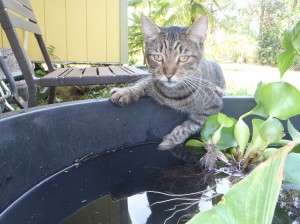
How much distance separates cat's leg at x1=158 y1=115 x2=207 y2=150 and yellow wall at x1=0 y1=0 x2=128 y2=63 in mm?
2146

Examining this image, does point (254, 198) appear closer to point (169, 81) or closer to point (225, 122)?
point (225, 122)

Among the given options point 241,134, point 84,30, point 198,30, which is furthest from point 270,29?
point 241,134

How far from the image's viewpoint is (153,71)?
1483mm

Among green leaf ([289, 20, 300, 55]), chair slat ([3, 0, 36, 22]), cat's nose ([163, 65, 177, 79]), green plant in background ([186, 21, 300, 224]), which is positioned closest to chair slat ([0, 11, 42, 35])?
chair slat ([3, 0, 36, 22])

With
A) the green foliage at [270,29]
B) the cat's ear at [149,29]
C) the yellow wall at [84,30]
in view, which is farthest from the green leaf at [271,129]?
the green foliage at [270,29]

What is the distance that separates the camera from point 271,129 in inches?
34.6

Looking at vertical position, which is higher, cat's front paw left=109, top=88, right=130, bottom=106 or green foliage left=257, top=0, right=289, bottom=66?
green foliage left=257, top=0, right=289, bottom=66

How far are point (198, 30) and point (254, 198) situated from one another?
128cm

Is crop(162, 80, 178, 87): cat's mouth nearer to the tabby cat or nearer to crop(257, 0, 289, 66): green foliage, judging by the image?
the tabby cat

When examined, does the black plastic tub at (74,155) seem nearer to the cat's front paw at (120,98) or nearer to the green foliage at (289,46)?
the cat's front paw at (120,98)

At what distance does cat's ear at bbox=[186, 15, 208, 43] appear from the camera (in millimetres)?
1416

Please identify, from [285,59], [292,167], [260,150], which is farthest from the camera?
[260,150]

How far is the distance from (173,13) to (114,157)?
4.81m

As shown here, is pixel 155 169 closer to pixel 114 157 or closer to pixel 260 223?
pixel 114 157
